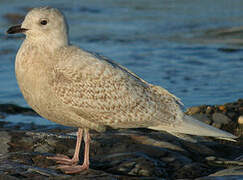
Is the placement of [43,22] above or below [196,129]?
above

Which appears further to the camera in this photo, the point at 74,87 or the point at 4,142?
the point at 4,142

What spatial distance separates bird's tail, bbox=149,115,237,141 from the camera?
6760 mm

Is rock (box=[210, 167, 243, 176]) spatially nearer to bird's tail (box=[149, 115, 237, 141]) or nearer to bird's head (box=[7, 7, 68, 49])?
bird's tail (box=[149, 115, 237, 141])

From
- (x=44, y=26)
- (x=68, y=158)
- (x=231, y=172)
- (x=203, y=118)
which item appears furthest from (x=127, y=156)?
(x=203, y=118)

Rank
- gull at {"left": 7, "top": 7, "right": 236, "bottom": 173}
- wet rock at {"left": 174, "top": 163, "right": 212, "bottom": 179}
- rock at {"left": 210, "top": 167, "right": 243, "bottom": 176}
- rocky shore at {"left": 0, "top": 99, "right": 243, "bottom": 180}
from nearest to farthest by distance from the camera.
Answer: rock at {"left": 210, "top": 167, "right": 243, "bottom": 176} → rocky shore at {"left": 0, "top": 99, "right": 243, "bottom": 180} → wet rock at {"left": 174, "top": 163, "right": 212, "bottom": 179} → gull at {"left": 7, "top": 7, "right": 236, "bottom": 173}

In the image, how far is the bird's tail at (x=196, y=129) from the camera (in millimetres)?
6760

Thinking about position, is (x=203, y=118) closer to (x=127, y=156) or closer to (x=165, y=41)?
(x=127, y=156)

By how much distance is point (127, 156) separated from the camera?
21.5 ft

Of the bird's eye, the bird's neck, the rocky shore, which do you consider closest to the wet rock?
the rocky shore

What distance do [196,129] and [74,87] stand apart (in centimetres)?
159

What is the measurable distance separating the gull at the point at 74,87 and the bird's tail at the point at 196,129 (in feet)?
0.04

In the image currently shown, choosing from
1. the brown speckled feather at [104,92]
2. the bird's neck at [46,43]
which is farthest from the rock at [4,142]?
the bird's neck at [46,43]

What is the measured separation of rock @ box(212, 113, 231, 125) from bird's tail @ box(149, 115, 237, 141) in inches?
89.9

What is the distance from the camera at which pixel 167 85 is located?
12.9 meters
